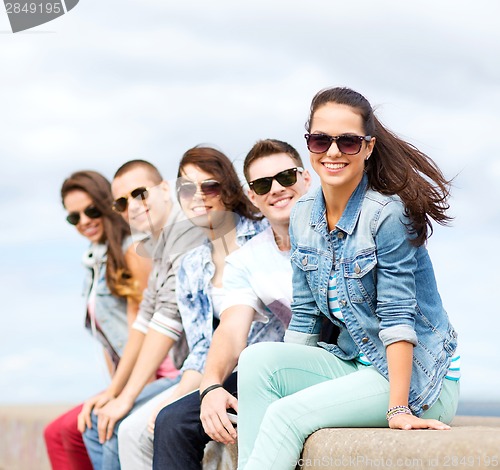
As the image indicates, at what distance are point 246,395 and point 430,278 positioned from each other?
82 cm

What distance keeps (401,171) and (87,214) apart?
134 inches

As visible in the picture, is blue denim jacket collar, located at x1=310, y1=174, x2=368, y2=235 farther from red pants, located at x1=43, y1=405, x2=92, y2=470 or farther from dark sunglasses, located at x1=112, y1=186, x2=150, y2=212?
red pants, located at x1=43, y1=405, x2=92, y2=470

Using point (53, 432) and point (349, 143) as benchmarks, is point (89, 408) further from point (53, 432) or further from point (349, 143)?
point (349, 143)

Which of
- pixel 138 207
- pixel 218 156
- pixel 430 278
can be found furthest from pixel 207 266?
pixel 430 278

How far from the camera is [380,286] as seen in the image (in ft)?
11.2

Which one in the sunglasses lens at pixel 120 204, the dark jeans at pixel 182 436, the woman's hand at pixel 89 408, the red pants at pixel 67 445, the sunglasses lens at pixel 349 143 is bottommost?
the red pants at pixel 67 445

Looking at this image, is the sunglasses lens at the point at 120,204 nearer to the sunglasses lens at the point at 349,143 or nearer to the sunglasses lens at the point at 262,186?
the sunglasses lens at the point at 262,186

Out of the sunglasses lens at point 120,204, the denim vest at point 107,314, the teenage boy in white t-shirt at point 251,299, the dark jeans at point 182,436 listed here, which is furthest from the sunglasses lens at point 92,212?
the dark jeans at point 182,436

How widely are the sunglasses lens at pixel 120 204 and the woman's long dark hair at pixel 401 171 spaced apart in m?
2.45

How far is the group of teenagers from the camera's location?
133 inches

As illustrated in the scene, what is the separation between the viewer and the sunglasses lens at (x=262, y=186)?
4371mm

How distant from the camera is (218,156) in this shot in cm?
502

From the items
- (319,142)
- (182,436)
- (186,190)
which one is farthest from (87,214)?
(319,142)

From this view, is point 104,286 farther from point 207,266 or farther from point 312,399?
point 312,399
